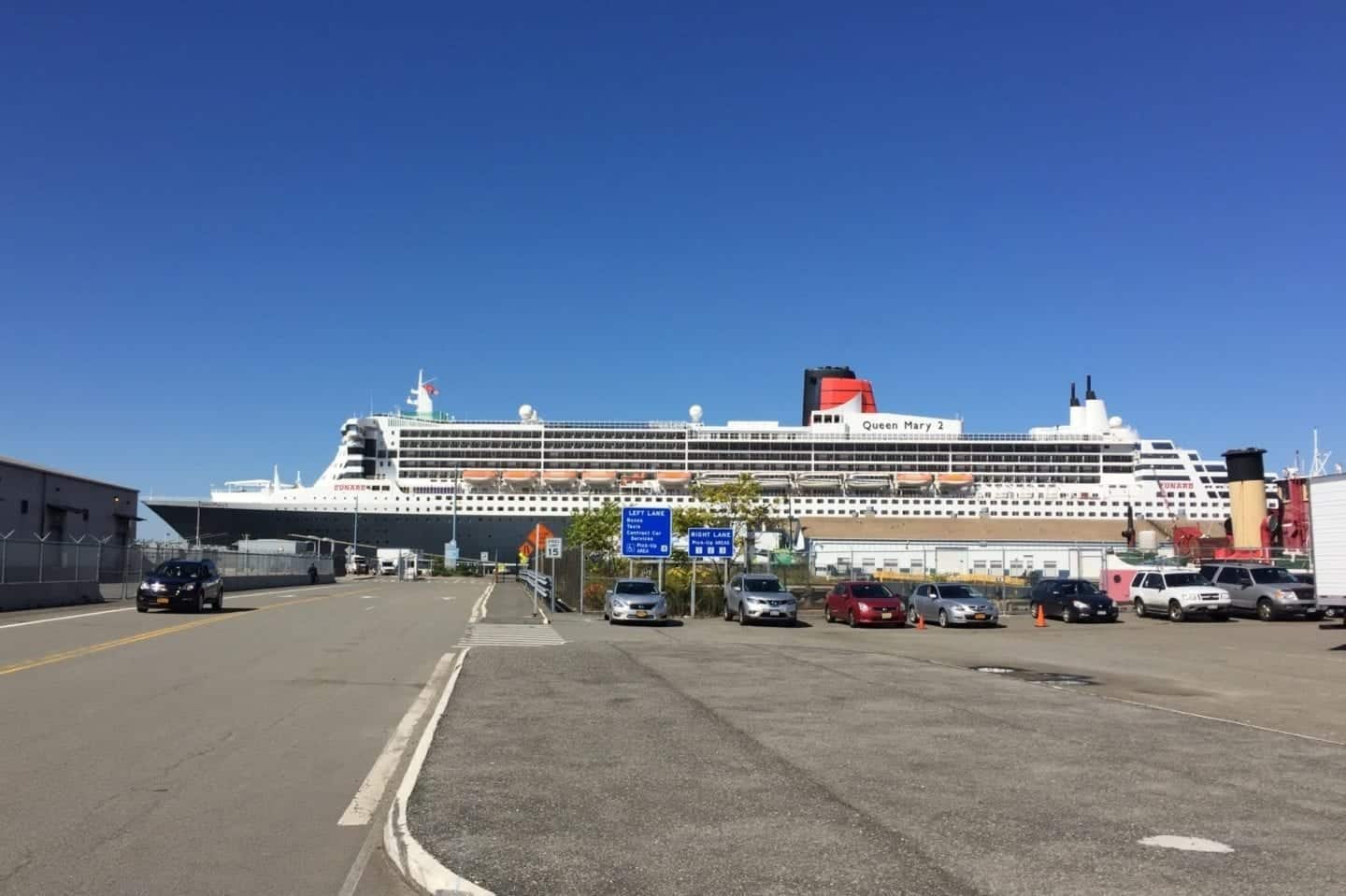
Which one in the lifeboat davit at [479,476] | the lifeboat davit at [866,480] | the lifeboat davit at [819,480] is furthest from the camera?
the lifeboat davit at [479,476]

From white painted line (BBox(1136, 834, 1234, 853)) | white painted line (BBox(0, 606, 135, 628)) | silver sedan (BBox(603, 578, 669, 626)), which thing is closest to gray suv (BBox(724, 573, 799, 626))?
silver sedan (BBox(603, 578, 669, 626))

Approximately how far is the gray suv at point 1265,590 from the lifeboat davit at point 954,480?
4864cm

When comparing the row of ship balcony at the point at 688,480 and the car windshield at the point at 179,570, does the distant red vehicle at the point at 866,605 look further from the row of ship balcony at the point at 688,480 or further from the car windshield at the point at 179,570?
the row of ship balcony at the point at 688,480

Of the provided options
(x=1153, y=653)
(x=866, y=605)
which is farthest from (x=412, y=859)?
(x=866, y=605)

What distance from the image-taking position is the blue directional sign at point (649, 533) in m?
35.9

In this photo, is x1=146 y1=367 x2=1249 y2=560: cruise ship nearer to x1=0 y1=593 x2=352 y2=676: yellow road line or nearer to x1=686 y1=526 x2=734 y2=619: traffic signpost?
x1=686 y1=526 x2=734 y2=619: traffic signpost

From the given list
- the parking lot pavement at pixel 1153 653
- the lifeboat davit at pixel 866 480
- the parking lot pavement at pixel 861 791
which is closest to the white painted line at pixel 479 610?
the parking lot pavement at pixel 1153 653

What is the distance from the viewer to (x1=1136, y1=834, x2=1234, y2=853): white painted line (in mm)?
5832

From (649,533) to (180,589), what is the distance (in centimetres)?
1436

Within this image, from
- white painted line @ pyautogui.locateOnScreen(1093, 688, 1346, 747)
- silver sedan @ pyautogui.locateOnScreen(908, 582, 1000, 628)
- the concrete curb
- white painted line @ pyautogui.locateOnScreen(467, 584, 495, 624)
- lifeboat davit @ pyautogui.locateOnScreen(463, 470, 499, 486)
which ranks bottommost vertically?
Result: white painted line @ pyautogui.locateOnScreen(467, 584, 495, 624)

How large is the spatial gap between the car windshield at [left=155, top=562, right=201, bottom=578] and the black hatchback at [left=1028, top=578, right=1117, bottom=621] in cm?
2417

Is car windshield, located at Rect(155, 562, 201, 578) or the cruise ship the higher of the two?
the cruise ship

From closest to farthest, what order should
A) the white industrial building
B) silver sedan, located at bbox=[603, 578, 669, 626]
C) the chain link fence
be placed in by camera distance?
silver sedan, located at bbox=[603, 578, 669, 626]
the chain link fence
the white industrial building

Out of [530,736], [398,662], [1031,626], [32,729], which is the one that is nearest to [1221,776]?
[530,736]
